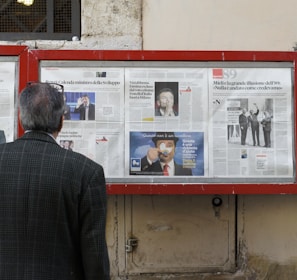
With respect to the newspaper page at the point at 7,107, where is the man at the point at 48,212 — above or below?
below

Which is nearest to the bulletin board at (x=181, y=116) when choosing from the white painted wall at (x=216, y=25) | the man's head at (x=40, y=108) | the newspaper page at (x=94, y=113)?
the newspaper page at (x=94, y=113)

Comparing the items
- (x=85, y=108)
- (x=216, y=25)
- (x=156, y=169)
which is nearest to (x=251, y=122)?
(x=156, y=169)

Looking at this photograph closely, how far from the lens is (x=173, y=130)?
13.6ft

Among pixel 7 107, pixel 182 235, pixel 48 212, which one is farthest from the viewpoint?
pixel 182 235

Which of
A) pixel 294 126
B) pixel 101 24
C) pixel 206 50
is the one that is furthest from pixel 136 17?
pixel 294 126

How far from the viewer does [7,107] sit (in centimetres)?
411

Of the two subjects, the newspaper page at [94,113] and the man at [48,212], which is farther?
the newspaper page at [94,113]

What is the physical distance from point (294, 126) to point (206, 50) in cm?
100

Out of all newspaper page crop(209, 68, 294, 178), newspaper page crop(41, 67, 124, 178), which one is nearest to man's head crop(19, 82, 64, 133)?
newspaper page crop(41, 67, 124, 178)

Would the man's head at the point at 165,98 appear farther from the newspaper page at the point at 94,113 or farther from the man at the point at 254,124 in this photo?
the man at the point at 254,124

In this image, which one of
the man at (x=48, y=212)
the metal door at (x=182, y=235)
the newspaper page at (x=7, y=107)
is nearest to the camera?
the man at (x=48, y=212)

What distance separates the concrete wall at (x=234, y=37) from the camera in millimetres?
4582

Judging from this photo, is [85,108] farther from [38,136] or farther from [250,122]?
[38,136]

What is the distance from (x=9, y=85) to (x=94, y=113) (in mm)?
716
